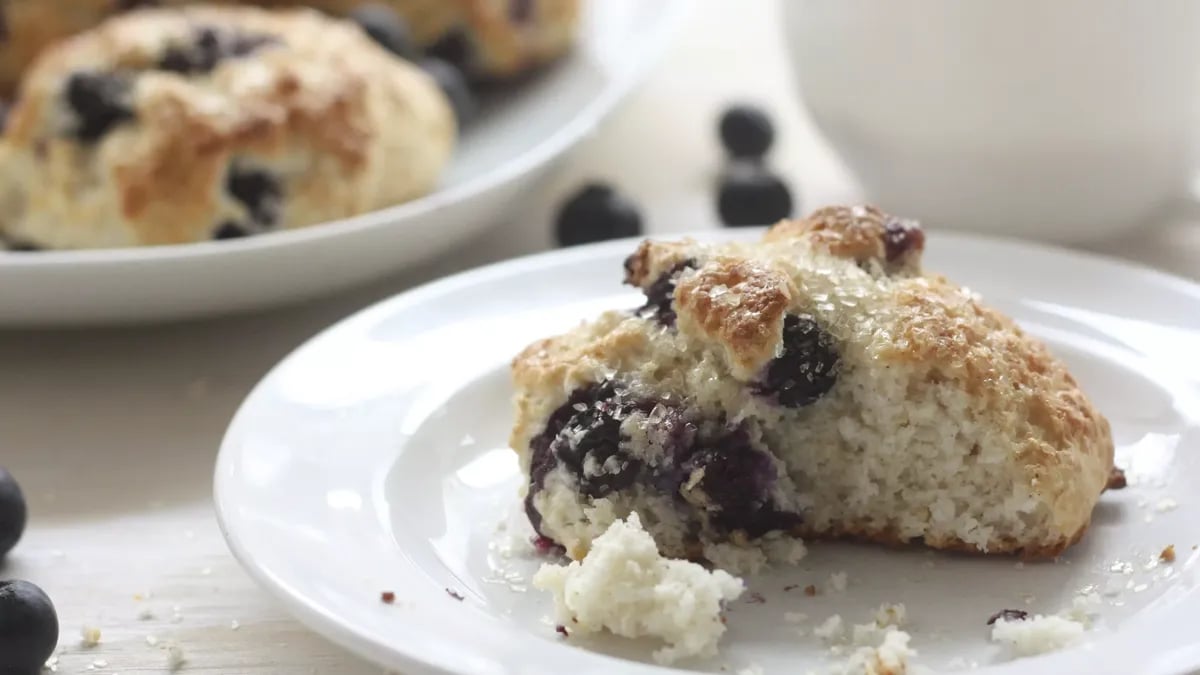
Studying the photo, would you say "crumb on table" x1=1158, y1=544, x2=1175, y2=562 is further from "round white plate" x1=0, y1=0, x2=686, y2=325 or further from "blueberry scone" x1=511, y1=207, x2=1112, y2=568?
"round white plate" x1=0, y1=0, x2=686, y2=325

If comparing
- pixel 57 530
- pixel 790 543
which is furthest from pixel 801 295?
pixel 57 530

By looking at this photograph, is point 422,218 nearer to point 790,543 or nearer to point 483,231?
point 483,231

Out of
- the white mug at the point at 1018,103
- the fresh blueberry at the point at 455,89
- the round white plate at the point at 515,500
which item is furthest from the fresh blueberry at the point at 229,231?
the white mug at the point at 1018,103

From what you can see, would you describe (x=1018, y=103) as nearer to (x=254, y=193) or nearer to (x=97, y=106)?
(x=254, y=193)

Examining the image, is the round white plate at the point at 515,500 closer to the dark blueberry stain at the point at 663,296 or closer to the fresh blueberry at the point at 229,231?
the dark blueberry stain at the point at 663,296

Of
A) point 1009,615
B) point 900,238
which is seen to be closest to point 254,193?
point 900,238

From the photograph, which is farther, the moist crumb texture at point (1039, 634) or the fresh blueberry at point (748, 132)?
the fresh blueberry at point (748, 132)

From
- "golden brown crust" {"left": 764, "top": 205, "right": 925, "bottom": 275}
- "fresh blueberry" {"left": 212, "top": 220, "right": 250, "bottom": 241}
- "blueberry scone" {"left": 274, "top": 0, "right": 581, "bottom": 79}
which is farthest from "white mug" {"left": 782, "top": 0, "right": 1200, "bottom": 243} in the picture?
"fresh blueberry" {"left": 212, "top": 220, "right": 250, "bottom": 241}
